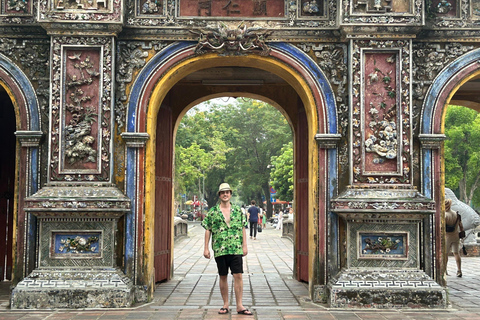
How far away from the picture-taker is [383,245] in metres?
7.65

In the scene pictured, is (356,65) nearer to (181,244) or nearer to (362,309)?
(362,309)

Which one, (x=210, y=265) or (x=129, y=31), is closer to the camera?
(x=129, y=31)

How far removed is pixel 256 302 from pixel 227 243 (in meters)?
1.37

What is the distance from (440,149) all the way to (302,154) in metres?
2.65

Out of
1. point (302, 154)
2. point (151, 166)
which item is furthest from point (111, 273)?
point (302, 154)

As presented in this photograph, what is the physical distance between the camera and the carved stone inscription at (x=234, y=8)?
8094mm

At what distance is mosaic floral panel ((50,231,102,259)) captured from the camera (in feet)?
24.8

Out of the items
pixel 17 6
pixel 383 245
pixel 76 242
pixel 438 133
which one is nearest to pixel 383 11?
pixel 438 133

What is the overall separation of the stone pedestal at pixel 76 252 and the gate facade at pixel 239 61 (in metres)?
0.02

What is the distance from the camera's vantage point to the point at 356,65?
788 cm

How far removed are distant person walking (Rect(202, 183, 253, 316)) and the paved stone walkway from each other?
33 centimetres

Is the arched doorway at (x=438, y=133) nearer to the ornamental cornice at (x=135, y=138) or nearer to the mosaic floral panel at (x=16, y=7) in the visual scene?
the ornamental cornice at (x=135, y=138)

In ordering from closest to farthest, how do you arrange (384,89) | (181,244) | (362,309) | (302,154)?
(362,309)
(384,89)
(302,154)
(181,244)

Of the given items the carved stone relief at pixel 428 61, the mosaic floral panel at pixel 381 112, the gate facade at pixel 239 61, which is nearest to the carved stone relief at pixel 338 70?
the gate facade at pixel 239 61
